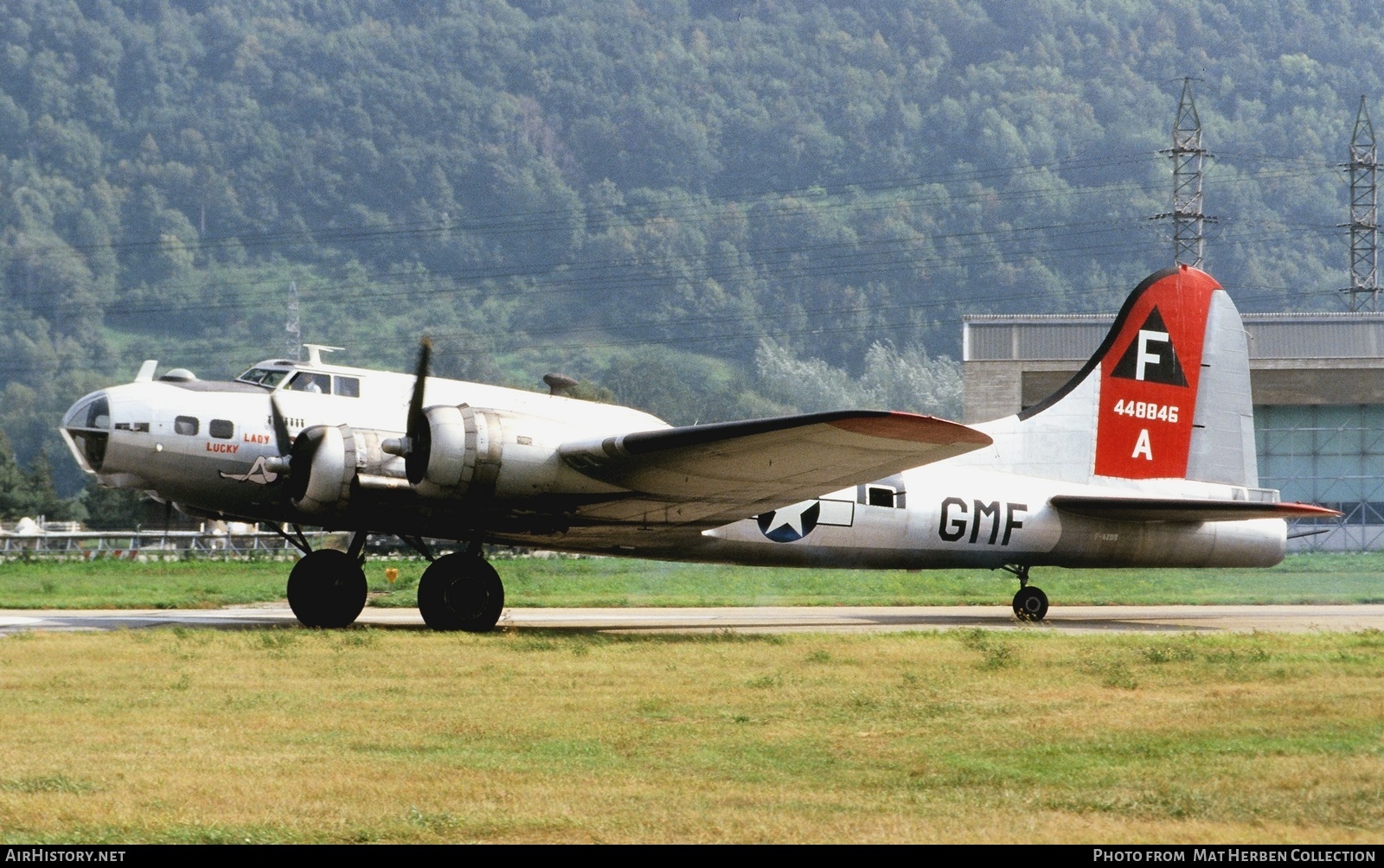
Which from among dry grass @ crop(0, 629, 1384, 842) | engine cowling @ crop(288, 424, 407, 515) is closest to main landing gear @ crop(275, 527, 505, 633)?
engine cowling @ crop(288, 424, 407, 515)

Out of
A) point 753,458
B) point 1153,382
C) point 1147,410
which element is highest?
point 1153,382

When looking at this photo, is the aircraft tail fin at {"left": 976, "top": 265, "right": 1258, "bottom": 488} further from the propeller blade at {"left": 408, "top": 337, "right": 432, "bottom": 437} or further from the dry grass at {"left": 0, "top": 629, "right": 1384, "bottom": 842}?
the propeller blade at {"left": 408, "top": 337, "right": 432, "bottom": 437}

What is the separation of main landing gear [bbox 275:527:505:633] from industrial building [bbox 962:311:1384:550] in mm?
32554

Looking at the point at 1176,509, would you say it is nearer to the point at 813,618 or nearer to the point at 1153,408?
the point at 1153,408

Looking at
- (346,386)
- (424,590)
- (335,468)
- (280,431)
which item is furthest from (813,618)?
(280,431)

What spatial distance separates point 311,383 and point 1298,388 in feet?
133

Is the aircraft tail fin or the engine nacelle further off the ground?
the aircraft tail fin

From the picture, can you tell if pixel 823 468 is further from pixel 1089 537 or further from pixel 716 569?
pixel 716 569

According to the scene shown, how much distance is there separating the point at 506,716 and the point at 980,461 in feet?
39.3

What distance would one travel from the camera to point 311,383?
714 inches

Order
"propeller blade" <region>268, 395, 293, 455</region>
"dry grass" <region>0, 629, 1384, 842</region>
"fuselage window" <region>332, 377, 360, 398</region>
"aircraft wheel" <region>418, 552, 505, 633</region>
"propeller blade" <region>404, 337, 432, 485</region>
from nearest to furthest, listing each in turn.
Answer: "dry grass" <region>0, 629, 1384, 842</region>, "propeller blade" <region>404, 337, 432, 485</region>, "propeller blade" <region>268, 395, 293, 455</region>, "aircraft wheel" <region>418, 552, 505, 633</region>, "fuselage window" <region>332, 377, 360, 398</region>

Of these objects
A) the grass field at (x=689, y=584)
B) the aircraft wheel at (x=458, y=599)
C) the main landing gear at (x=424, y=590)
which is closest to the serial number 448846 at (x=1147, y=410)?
the grass field at (x=689, y=584)

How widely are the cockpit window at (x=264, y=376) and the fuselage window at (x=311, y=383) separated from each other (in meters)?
0.18

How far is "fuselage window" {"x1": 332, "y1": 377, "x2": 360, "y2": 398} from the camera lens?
59.8 ft
